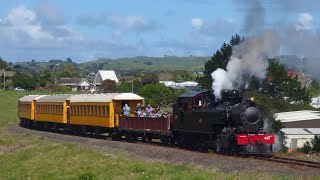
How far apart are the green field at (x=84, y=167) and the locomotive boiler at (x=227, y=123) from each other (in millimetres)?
3877

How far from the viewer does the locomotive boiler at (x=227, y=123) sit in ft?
79.6

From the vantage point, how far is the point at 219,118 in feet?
80.7

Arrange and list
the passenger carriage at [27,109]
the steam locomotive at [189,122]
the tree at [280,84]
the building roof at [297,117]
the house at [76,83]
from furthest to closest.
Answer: the house at [76,83]
the tree at [280,84]
the building roof at [297,117]
the passenger carriage at [27,109]
the steam locomotive at [189,122]

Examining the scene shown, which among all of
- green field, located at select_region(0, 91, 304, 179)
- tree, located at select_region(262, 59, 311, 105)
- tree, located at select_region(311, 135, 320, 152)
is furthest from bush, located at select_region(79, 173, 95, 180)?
tree, located at select_region(262, 59, 311, 105)

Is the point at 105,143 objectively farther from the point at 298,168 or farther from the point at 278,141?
the point at 298,168

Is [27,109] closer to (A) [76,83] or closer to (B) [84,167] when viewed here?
(B) [84,167]

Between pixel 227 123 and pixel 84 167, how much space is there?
Result: 6932 mm

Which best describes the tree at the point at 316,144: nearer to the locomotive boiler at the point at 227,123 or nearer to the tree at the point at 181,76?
the locomotive boiler at the point at 227,123

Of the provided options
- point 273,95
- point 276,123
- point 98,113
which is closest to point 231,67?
point 98,113

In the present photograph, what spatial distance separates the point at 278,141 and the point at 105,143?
10.5m

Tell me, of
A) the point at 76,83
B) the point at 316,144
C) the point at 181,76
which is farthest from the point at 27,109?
the point at 181,76

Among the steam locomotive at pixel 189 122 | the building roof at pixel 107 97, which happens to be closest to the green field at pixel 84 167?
the steam locomotive at pixel 189 122

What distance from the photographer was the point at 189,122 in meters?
27.4

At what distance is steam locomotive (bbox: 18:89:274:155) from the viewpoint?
80.0 feet
